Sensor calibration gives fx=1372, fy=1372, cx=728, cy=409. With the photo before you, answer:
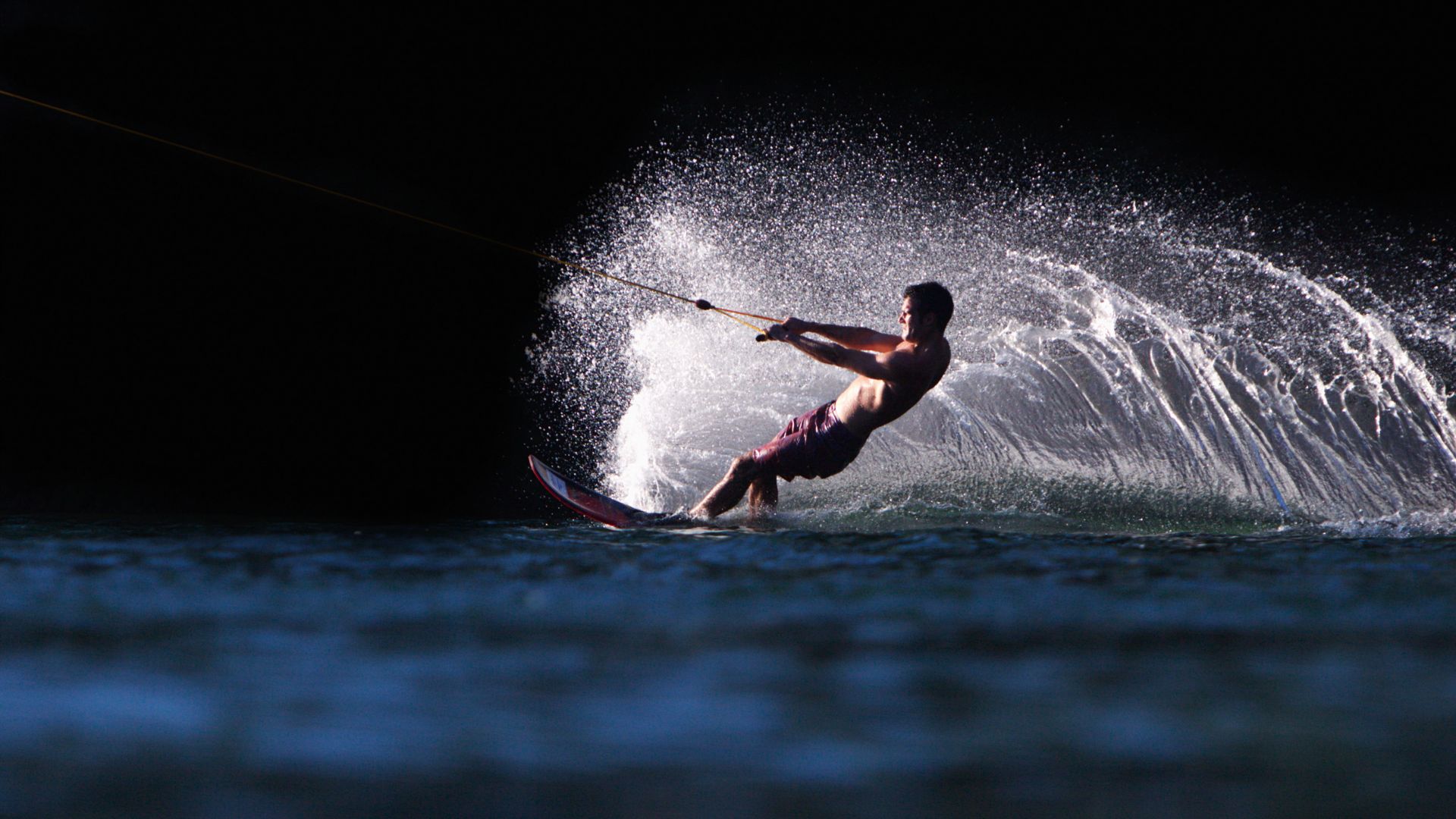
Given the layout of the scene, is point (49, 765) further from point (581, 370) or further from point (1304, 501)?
point (581, 370)

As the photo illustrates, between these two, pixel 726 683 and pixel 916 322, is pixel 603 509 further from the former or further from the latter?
pixel 726 683

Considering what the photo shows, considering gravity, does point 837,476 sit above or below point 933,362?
below

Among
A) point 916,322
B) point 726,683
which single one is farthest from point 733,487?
point 726,683

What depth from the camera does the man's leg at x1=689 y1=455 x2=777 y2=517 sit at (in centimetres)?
602

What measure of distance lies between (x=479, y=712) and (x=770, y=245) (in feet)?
21.3

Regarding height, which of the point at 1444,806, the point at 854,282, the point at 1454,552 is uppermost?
the point at 854,282

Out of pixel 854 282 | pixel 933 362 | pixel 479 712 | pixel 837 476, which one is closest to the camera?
pixel 479 712

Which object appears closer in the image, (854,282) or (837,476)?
(837,476)

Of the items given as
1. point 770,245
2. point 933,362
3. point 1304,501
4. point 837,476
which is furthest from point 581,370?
point 1304,501

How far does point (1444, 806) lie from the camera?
1.93m

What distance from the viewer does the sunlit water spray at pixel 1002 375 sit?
6.57 m

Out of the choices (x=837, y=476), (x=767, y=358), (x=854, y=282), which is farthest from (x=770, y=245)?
(x=837, y=476)

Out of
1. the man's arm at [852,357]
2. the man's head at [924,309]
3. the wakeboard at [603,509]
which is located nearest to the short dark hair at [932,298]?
the man's head at [924,309]

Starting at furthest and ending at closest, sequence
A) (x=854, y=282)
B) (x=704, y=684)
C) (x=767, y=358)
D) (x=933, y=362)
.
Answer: (x=854, y=282) → (x=767, y=358) → (x=933, y=362) → (x=704, y=684)
